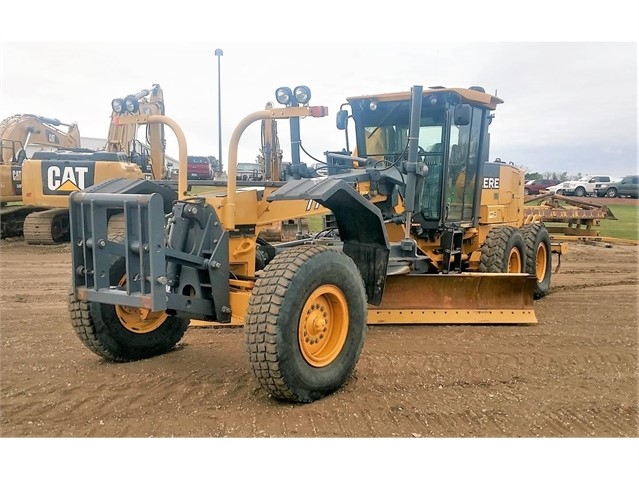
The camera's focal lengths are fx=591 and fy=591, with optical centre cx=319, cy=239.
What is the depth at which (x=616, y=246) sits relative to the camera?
1552cm

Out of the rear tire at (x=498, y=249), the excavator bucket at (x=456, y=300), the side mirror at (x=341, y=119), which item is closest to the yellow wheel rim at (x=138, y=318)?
the excavator bucket at (x=456, y=300)

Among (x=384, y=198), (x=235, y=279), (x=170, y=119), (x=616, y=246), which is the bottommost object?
(x=616, y=246)

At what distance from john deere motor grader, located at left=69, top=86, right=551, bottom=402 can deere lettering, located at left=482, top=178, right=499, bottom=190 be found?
0.75 m

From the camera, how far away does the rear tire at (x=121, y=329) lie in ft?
15.7

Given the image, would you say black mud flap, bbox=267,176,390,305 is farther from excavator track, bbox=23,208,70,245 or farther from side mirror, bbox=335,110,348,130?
excavator track, bbox=23,208,70,245

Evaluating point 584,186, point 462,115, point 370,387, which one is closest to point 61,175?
point 462,115

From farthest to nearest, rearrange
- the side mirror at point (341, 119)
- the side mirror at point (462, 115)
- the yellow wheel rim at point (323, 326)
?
the side mirror at point (341, 119) → the side mirror at point (462, 115) → the yellow wheel rim at point (323, 326)

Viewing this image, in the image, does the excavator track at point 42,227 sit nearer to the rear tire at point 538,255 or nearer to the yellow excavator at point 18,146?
the yellow excavator at point 18,146

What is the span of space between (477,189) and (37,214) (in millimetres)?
11050

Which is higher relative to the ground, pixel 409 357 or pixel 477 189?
pixel 477 189

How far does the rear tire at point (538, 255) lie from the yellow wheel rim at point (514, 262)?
153 millimetres

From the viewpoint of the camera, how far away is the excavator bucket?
21.3ft
